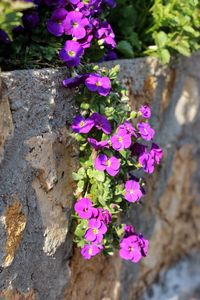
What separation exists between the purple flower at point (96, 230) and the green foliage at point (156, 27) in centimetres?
86

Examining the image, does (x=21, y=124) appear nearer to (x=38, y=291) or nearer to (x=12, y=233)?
(x=12, y=233)

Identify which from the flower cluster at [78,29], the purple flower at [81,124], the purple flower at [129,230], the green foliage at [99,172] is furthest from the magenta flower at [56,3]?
the purple flower at [129,230]

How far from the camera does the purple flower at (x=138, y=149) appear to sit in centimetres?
182

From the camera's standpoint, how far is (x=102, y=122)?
1709 millimetres

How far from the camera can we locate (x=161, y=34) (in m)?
2.32

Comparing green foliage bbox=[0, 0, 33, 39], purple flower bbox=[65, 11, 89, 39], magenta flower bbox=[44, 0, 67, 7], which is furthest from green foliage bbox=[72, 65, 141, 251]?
green foliage bbox=[0, 0, 33, 39]

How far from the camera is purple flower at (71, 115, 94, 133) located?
1.69m

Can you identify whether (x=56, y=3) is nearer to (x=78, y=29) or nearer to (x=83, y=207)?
(x=78, y=29)

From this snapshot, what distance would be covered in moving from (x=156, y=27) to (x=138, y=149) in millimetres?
791

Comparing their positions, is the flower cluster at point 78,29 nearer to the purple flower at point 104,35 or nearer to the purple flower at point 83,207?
the purple flower at point 104,35

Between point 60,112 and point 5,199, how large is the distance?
362mm

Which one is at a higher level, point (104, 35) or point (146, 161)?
point (104, 35)

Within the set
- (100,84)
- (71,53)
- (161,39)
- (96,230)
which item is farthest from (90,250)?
(161,39)

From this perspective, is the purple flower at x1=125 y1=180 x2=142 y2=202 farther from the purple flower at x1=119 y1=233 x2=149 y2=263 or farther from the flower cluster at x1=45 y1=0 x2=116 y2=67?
the flower cluster at x1=45 y1=0 x2=116 y2=67
